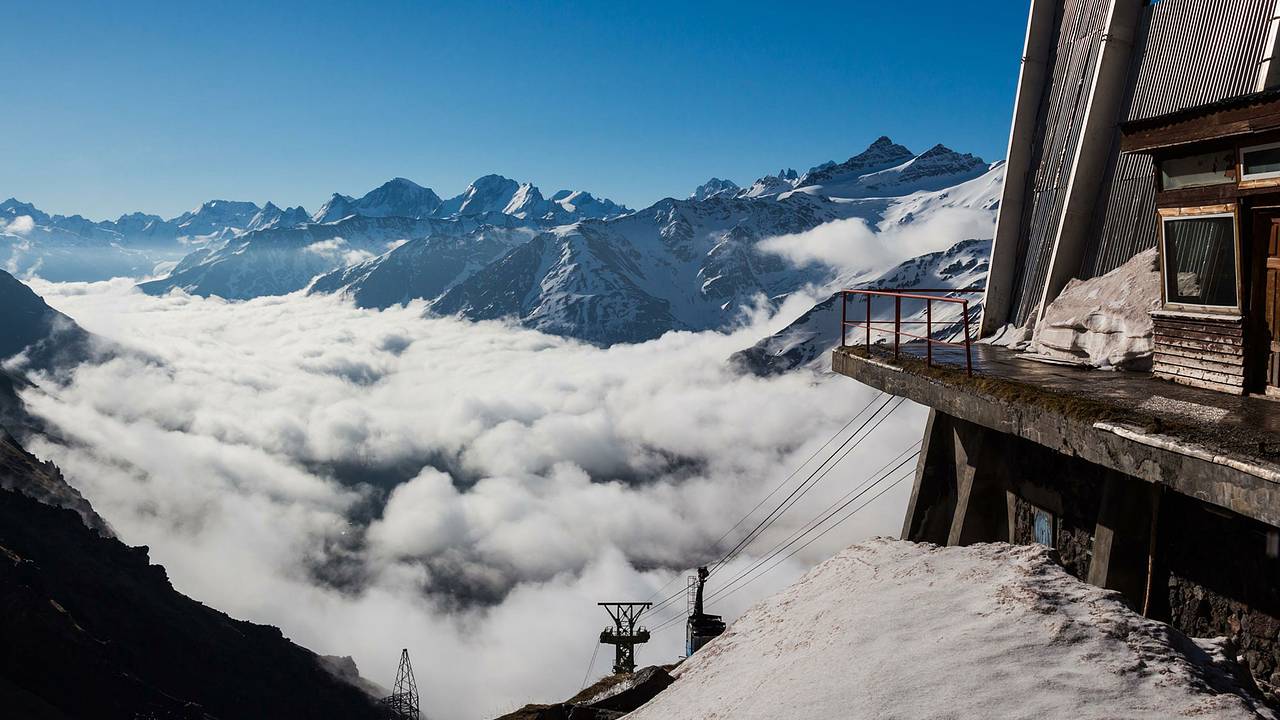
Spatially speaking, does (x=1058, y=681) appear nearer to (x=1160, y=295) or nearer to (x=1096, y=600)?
(x=1096, y=600)

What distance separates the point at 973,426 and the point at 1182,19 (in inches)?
286

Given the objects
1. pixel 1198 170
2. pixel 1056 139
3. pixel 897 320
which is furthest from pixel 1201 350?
pixel 1056 139

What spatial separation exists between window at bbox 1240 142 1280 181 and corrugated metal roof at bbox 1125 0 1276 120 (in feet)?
6.28

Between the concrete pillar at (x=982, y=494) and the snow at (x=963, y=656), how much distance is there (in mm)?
2421

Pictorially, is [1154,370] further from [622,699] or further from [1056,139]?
[622,699]

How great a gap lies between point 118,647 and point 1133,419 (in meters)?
99.3

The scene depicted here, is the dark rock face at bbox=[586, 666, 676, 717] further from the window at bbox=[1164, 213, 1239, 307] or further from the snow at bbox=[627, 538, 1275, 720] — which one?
the window at bbox=[1164, 213, 1239, 307]

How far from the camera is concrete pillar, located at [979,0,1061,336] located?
51.3 feet

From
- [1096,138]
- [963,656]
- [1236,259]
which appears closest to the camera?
[963,656]

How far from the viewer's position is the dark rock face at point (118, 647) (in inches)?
2803

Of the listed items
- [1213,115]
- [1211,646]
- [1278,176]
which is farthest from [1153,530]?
[1213,115]

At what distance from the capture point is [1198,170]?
29.0 ft

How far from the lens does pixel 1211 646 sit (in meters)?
6.54

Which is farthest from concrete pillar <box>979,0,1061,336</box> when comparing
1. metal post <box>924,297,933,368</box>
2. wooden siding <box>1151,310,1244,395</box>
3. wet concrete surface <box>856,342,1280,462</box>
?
wooden siding <box>1151,310,1244,395</box>
